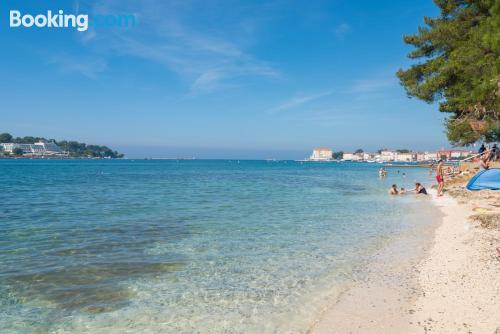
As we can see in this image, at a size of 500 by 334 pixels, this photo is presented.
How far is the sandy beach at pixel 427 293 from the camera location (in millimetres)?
5082

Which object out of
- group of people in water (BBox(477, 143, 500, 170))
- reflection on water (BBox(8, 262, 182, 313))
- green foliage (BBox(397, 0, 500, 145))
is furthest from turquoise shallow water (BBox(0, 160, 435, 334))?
group of people in water (BBox(477, 143, 500, 170))

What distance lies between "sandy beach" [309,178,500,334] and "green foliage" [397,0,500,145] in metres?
6.88

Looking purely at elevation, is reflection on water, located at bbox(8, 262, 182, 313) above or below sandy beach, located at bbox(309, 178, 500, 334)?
below

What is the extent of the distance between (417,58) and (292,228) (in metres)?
13.9

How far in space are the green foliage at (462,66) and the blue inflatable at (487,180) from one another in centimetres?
314

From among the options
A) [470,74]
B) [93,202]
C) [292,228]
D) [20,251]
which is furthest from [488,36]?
[93,202]

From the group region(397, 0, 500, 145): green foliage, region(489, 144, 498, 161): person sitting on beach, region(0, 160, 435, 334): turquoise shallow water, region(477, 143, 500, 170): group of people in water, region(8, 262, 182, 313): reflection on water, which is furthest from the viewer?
region(489, 144, 498, 161): person sitting on beach

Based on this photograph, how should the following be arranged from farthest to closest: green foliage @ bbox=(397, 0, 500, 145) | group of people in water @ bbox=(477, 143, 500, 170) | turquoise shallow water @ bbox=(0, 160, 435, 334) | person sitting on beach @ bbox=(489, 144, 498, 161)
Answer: person sitting on beach @ bbox=(489, 144, 498, 161) → group of people in water @ bbox=(477, 143, 500, 170) → green foliage @ bbox=(397, 0, 500, 145) → turquoise shallow water @ bbox=(0, 160, 435, 334)

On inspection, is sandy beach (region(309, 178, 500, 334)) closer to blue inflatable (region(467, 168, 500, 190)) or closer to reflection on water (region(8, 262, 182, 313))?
blue inflatable (region(467, 168, 500, 190))

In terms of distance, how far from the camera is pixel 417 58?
20750 mm

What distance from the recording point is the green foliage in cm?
1416

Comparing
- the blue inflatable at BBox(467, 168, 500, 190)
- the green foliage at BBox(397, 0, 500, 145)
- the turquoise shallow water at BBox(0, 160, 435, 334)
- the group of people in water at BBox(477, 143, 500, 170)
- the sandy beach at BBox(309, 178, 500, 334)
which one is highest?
the green foliage at BBox(397, 0, 500, 145)

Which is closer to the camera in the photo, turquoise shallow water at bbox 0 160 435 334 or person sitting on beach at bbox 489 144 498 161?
turquoise shallow water at bbox 0 160 435 334

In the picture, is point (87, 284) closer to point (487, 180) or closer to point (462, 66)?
point (487, 180)
